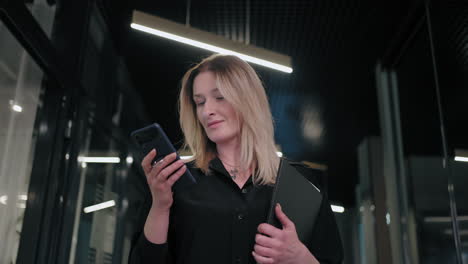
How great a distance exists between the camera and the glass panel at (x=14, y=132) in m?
2.29

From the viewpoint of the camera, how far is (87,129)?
12.2 ft

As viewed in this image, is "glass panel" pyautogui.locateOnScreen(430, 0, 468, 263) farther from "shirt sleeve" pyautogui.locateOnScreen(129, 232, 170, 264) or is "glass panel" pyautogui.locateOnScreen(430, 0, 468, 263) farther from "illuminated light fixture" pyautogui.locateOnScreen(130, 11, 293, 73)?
"shirt sleeve" pyautogui.locateOnScreen(129, 232, 170, 264)

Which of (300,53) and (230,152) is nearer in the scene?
(230,152)

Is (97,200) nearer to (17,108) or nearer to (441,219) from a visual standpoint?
(17,108)

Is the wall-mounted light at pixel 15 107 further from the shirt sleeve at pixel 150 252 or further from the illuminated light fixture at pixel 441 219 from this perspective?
the illuminated light fixture at pixel 441 219

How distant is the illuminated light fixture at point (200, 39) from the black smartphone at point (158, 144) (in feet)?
7.20

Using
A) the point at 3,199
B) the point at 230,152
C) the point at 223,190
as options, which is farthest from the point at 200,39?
the point at 223,190

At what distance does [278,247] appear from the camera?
0.94m

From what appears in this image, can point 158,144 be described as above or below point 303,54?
below

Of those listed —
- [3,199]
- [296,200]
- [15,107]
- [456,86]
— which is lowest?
[296,200]

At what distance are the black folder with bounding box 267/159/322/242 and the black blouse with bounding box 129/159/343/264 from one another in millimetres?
38

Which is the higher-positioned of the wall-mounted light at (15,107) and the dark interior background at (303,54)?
the dark interior background at (303,54)

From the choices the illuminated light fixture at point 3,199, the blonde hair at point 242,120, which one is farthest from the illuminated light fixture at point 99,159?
the blonde hair at point 242,120

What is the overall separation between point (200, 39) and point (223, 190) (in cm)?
242
